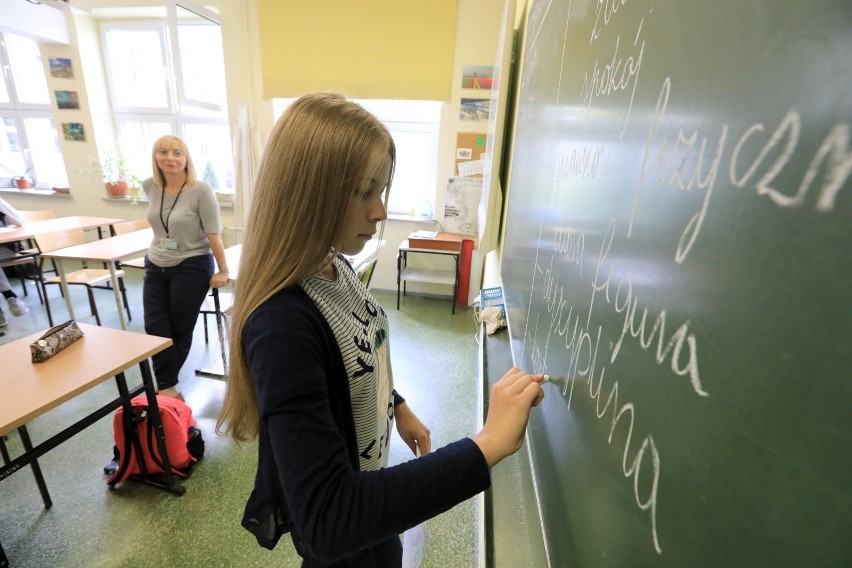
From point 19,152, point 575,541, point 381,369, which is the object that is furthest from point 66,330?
point 19,152

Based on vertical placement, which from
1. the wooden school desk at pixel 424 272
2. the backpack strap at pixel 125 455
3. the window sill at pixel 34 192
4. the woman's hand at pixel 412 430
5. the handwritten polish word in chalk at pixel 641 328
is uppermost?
the handwritten polish word in chalk at pixel 641 328

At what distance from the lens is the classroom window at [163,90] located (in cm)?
440

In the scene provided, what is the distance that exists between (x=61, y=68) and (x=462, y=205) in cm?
484

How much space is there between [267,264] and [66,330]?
154cm

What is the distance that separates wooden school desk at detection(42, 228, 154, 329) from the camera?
2777 mm

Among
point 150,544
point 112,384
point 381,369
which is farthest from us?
point 112,384

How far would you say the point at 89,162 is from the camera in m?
4.73

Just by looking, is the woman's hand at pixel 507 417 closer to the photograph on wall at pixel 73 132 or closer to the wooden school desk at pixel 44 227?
the wooden school desk at pixel 44 227

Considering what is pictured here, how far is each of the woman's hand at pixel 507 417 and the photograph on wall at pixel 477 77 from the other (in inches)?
143

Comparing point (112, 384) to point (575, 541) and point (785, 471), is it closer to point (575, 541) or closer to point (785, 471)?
point (575, 541)

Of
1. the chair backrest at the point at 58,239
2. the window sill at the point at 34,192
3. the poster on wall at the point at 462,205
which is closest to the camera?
the chair backrest at the point at 58,239

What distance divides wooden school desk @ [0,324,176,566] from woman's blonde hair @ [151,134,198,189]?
892mm

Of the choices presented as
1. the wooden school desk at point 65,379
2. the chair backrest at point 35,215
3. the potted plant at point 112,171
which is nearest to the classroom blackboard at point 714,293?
the wooden school desk at point 65,379

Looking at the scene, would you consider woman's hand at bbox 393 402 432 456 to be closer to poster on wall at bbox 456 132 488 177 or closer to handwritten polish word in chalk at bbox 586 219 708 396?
handwritten polish word in chalk at bbox 586 219 708 396
